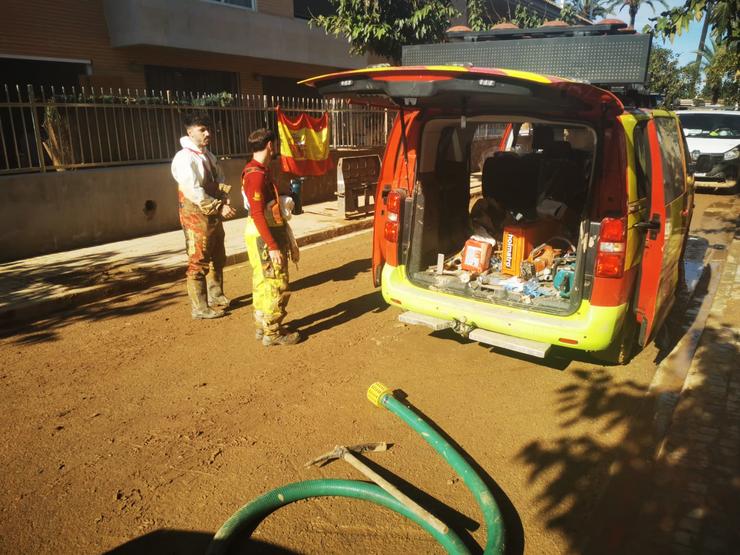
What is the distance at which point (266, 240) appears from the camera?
4.51 meters

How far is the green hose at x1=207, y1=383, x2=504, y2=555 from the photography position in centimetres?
246

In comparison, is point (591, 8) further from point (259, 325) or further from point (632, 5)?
point (259, 325)

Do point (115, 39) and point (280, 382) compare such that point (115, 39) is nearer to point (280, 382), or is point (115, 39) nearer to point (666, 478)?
point (280, 382)

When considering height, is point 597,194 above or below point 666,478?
above

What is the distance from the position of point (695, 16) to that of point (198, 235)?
530 cm

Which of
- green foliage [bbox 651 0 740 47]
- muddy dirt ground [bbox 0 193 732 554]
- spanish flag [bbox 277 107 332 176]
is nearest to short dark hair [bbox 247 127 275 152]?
muddy dirt ground [bbox 0 193 732 554]

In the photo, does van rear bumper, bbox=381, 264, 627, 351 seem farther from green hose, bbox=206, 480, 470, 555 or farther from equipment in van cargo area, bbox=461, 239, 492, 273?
green hose, bbox=206, 480, 470, 555

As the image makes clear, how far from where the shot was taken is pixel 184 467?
10.4 ft

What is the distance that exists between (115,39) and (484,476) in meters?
12.7

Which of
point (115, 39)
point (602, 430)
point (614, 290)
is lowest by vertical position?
point (602, 430)

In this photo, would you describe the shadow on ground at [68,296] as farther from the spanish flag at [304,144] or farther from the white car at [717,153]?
the white car at [717,153]

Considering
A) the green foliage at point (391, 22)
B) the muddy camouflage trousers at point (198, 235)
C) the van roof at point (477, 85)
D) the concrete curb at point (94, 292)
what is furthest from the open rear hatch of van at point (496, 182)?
the green foliage at point (391, 22)

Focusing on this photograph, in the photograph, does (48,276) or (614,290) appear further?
(48,276)

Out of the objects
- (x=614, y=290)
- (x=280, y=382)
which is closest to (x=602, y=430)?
(x=614, y=290)
